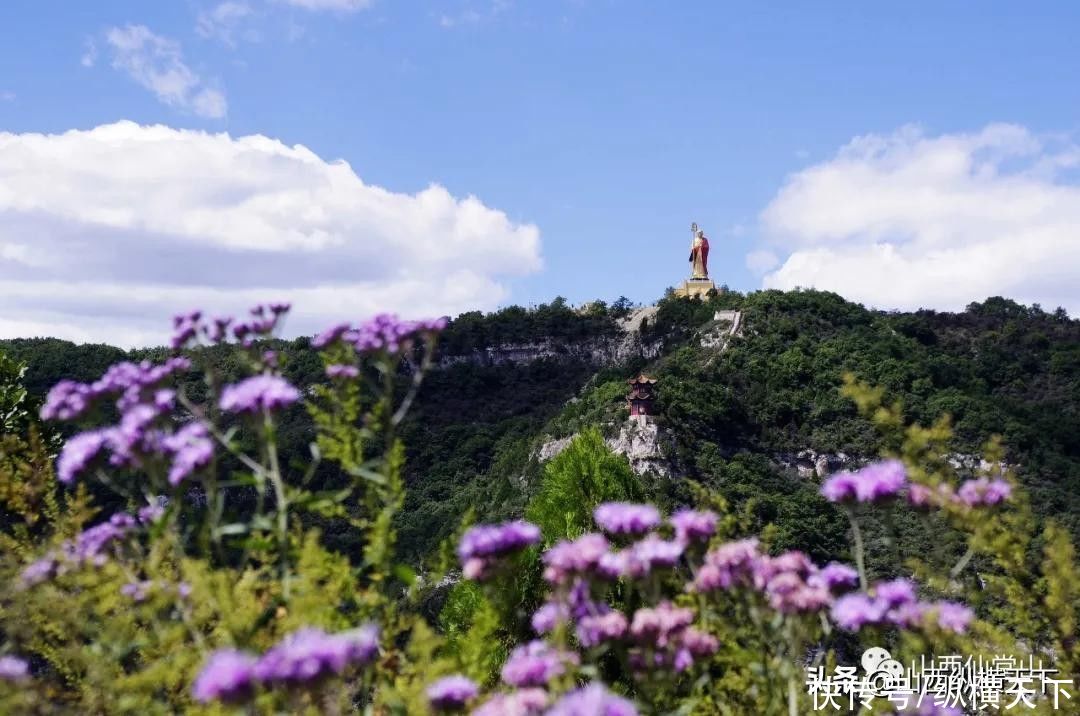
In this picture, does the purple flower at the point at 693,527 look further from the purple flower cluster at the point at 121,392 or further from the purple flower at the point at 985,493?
the purple flower cluster at the point at 121,392

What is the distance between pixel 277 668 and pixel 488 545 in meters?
1.20

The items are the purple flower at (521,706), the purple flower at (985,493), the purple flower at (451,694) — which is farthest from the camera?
the purple flower at (985,493)

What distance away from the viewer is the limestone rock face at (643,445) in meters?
48.2

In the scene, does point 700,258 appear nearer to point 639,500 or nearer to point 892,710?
point 639,500

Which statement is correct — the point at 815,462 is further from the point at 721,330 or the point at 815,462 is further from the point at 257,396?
the point at 257,396

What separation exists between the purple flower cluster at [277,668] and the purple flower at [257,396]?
124 cm

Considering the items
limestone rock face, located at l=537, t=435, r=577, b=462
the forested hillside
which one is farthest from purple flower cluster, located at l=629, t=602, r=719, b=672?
limestone rock face, located at l=537, t=435, r=577, b=462

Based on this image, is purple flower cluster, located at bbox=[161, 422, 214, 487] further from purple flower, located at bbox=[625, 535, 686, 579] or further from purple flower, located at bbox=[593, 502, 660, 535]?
purple flower, located at bbox=[625, 535, 686, 579]

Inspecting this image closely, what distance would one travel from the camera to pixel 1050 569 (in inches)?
212

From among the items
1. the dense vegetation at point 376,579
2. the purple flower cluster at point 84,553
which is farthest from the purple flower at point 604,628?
the purple flower cluster at point 84,553

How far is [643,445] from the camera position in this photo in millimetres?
49188

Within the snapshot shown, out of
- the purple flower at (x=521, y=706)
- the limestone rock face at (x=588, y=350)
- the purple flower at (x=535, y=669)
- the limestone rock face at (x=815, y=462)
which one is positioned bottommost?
the limestone rock face at (x=815, y=462)

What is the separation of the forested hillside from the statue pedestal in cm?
109

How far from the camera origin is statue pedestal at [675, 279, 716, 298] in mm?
76500
